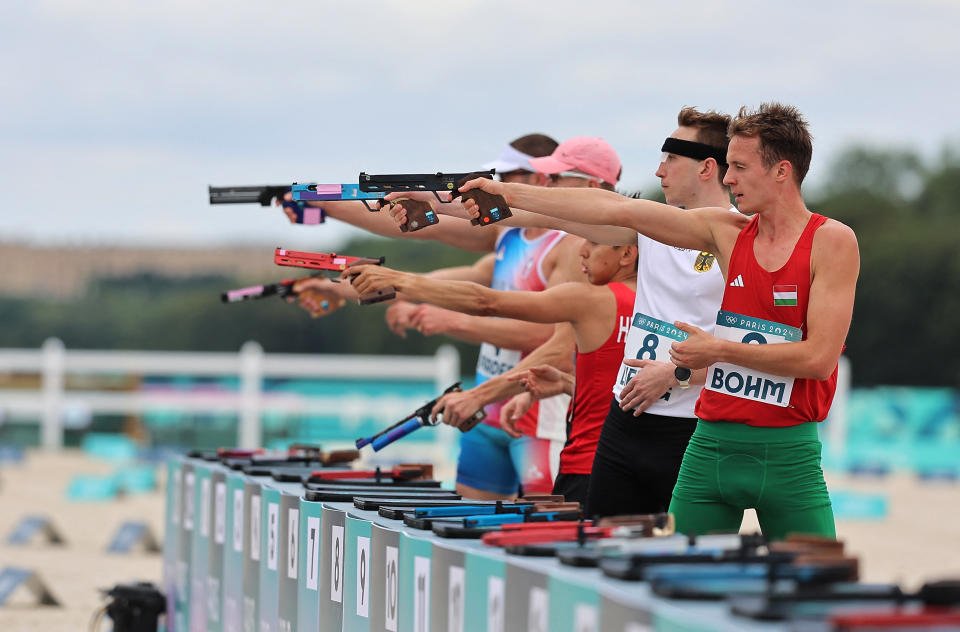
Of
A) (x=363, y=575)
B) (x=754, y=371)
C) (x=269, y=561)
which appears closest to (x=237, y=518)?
(x=269, y=561)

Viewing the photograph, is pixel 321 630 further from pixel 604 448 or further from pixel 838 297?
pixel 838 297

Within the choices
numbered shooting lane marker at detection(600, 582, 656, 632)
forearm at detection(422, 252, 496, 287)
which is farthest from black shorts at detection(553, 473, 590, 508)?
numbered shooting lane marker at detection(600, 582, 656, 632)

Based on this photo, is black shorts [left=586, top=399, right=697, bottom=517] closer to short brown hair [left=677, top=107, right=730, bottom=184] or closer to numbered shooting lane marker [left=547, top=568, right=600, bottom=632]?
short brown hair [left=677, top=107, right=730, bottom=184]

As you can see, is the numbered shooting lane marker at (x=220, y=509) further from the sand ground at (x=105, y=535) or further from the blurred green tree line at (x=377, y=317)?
the blurred green tree line at (x=377, y=317)

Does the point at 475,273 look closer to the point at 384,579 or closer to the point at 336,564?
the point at 336,564

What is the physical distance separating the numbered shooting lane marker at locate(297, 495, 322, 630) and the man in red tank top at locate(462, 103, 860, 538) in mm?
1184

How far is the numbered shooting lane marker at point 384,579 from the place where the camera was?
4039 mm

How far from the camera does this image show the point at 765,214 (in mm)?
4336

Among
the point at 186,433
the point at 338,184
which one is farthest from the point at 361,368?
the point at 338,184

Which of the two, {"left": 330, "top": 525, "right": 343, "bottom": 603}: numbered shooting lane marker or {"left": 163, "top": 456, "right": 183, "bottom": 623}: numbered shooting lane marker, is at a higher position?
{"left": 330, "top": 525, "right": 343, "bottom": 603}: numbered shooting lane marker

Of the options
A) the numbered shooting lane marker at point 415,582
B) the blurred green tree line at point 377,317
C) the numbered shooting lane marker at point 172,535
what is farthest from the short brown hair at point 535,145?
the blurred green tree line at point 377,317

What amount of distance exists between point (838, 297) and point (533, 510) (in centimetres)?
106

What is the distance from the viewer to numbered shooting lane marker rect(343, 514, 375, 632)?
14.0 feet

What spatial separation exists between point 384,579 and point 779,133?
1.73 metres
